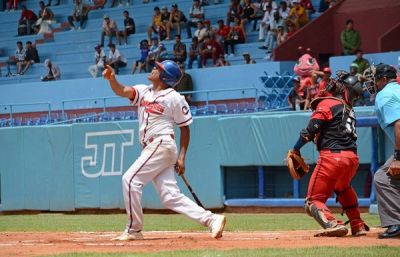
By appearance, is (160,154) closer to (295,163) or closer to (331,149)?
(295,163)

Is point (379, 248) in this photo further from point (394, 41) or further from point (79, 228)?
point (394, 41)

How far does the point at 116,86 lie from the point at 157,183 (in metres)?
1.18

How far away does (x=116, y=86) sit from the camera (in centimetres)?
1006

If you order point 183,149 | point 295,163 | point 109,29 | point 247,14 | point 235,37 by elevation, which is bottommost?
point 295,163

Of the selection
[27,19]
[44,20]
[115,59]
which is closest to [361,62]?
[115,59]

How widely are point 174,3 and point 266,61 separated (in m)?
5.76

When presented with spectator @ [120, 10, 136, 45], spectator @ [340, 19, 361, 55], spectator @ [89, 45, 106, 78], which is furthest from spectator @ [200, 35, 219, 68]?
spectator @ [120, 10, 136, 45]

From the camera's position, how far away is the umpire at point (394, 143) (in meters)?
9.78

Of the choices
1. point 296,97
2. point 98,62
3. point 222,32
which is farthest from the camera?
point 98,62

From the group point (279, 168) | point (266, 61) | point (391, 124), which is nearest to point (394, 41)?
point (266, 61)

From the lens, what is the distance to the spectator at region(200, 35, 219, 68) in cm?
2544

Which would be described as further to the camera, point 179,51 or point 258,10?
point 258,10

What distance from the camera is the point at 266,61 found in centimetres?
2431

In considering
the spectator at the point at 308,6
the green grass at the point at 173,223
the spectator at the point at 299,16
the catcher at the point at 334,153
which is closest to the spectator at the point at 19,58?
the spectator at the point at 299,16
